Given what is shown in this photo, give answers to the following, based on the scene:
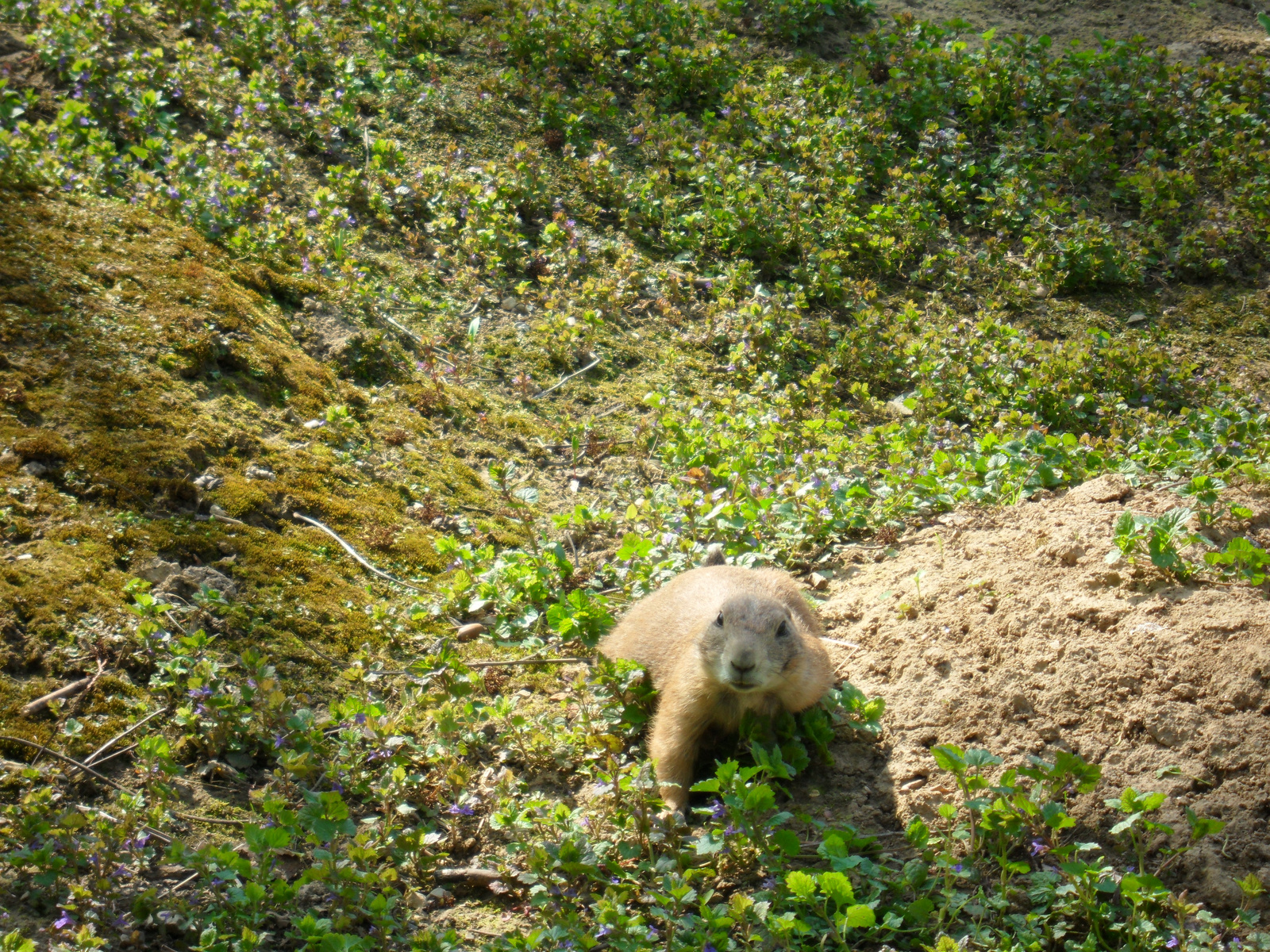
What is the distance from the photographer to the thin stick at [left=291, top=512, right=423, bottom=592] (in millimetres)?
4926

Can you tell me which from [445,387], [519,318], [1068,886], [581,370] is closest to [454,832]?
[1068,886]

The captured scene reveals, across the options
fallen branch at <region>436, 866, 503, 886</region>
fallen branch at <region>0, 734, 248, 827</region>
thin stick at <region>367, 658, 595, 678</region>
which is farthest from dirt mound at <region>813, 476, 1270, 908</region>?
fallen branch at <region>0, 734, 248, 827</region>

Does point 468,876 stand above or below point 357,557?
below

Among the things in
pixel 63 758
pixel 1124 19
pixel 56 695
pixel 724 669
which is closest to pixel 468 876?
pixel 724 669

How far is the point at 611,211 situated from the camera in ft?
30.1

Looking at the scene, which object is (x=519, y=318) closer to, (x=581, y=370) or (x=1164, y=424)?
(x=581, y=370)

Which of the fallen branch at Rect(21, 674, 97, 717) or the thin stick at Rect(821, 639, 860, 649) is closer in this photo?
the fallen branch at Rect(21, 674, 97, 717)

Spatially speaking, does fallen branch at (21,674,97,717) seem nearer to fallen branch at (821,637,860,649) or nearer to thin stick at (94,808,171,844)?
thin stick at (94,808,171,844)

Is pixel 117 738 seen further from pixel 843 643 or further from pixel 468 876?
pixel 843 643

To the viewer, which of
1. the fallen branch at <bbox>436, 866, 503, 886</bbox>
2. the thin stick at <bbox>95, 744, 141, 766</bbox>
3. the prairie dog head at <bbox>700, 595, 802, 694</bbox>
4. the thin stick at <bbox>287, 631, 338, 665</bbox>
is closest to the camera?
the thin stick at <bbox>95, 744, 141, 766</bbox>

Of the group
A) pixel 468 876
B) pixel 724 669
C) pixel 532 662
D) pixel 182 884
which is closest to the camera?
pixel 182 884

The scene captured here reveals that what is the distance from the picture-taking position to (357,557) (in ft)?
16.2

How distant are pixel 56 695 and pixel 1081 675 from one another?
3.97 metres

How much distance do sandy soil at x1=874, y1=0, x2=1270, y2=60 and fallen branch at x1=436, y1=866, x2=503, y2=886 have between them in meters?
12.1
